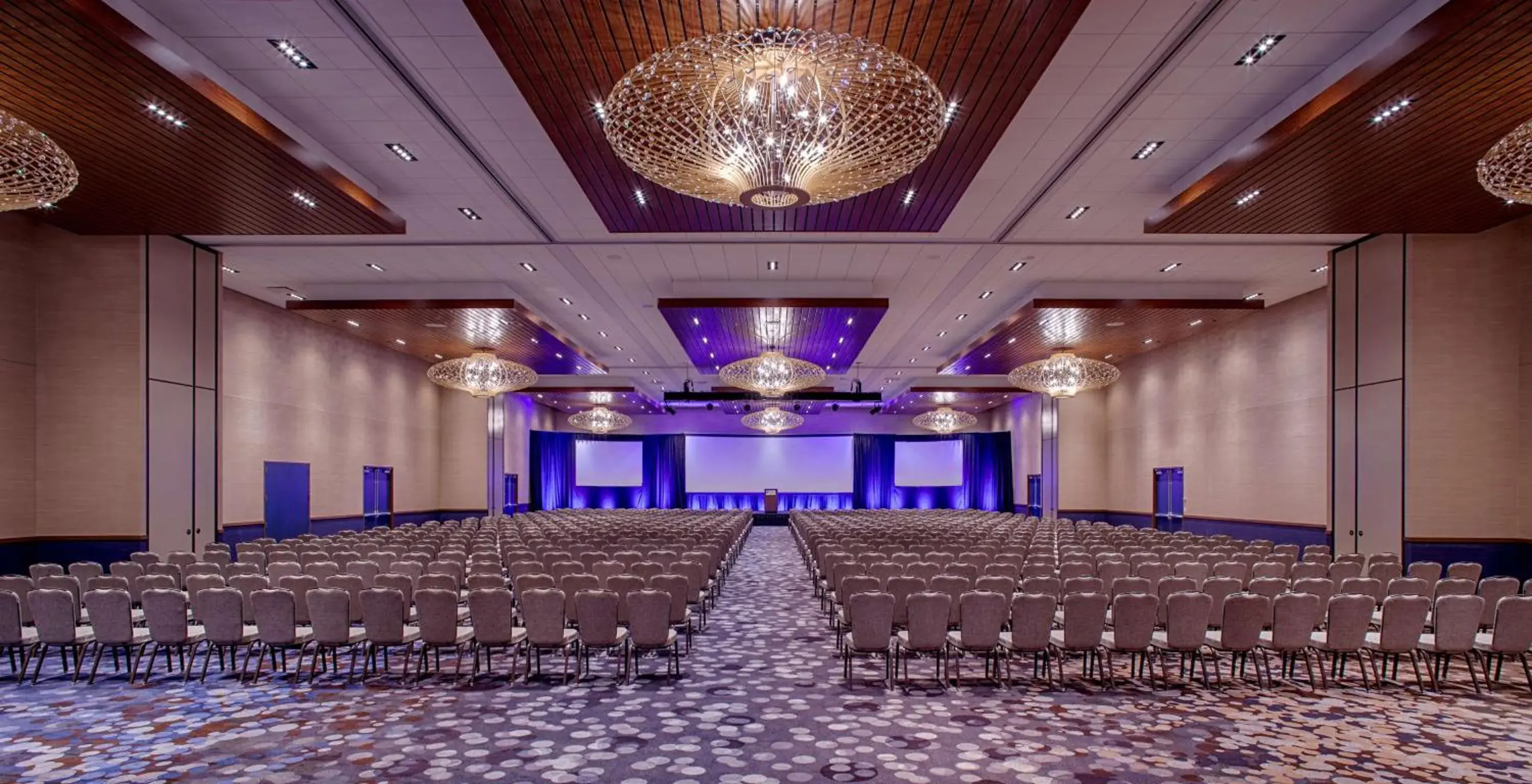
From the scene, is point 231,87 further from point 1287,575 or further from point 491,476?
point 491,476

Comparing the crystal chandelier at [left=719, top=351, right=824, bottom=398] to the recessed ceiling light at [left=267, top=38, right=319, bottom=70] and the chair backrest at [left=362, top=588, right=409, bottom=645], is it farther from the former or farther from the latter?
the recessed ceiling light at [left=267, top=38, right=319, bottom=70]

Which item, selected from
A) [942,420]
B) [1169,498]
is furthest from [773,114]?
[942,420]

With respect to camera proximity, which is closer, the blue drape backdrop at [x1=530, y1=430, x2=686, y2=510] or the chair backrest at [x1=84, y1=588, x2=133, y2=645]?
the chair backrest at [x1=84, y1=588, x2=133, y2=645]

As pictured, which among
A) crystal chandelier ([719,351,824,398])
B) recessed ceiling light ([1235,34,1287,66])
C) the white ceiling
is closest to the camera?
the white ceiling

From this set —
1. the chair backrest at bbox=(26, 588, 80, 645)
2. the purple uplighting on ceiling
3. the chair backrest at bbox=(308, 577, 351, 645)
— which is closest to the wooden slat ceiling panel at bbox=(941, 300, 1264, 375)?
the purple uplighting on ceiling

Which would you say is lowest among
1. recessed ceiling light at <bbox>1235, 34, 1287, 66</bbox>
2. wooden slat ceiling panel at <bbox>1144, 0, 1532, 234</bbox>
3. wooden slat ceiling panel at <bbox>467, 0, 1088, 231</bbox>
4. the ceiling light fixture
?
wooden slat ceiling panel at <bbox>1144, 0, 1532, 234</bbox>

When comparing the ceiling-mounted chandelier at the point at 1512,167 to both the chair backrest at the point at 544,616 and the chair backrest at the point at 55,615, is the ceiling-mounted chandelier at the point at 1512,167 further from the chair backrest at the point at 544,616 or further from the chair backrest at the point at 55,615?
the chair backrest at the point at 55,615

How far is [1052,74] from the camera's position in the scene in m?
7.02

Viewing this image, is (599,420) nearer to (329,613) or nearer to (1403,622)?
(329,613)

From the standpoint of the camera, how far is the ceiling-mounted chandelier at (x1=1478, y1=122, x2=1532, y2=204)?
5.34m

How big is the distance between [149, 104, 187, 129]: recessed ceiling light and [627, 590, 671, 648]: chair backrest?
Result: 5560 mm

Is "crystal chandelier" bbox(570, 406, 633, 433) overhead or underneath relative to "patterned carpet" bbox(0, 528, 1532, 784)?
overhead

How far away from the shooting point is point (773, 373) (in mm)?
15891

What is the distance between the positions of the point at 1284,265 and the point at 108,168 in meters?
Answer: 15.5
